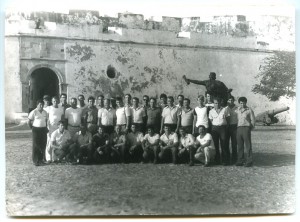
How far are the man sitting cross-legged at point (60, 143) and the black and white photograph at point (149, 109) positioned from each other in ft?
0.04

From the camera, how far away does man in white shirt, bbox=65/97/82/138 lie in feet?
18.6

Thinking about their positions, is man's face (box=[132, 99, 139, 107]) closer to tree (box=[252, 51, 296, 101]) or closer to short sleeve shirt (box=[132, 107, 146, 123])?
short sleeve shirt (box=[132, 107, 146, 123])

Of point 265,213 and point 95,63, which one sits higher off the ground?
point 95,63

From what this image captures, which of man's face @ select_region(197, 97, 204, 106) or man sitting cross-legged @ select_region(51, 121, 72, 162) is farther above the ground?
man's face @ select_region(197, 97, 204, 106)

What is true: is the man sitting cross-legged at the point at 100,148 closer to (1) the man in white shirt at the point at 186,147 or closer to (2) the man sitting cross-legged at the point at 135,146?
(2) the man sitting cross-legged at the point at 135,146

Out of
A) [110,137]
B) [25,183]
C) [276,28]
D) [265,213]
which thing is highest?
[276,28]

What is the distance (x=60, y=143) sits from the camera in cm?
560

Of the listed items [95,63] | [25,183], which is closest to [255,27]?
[95,63]

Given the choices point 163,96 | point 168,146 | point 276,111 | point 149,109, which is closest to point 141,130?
point 149,109

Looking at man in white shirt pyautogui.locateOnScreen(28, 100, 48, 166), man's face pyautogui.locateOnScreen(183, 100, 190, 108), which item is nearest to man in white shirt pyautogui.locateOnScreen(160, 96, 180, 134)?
man's face pyautogui.locateOnScreen(183, 100, 190, 108)

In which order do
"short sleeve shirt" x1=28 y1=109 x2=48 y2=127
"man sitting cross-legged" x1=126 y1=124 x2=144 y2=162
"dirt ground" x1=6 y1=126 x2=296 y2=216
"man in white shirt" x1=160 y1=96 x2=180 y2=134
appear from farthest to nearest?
1. "man in white shirt" x1=160 y1=96 x2=180 y2=134
2. "man sitting cross-legged" x1=126 y1=124 x2=144 y2=162
3. "short sleeve shirt" x1=28 y1=109 x2=48 y2=127
4. "dirt ground" x1=6 y1=126 x2=296 y2=216

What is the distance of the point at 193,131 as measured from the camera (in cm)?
585

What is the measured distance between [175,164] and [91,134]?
3.40 ft

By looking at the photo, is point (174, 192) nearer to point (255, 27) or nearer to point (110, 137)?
point (110, 137)
